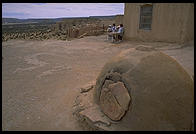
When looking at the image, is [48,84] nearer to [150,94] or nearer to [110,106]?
[110,106]

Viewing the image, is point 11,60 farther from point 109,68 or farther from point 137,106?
point 137,106

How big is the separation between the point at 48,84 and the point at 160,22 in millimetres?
6910

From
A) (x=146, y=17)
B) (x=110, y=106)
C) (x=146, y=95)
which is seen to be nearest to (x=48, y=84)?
(x=110, y=106)

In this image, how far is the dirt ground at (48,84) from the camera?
3.45 meters

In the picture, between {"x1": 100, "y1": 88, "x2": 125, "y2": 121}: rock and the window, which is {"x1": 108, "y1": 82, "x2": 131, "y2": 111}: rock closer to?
{"x1": 100, "y1": 88, "x2": 125, "y2": 121}: rock

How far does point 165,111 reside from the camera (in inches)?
98.3

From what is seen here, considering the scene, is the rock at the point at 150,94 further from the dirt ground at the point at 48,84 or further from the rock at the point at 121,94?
the dirt ground at the point at 48,84

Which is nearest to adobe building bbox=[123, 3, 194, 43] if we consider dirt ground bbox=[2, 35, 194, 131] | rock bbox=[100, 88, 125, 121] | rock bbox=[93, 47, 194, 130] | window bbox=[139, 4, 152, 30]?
window bbox=[139, 4, 152, 30]

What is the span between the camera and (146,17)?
31.7 feet

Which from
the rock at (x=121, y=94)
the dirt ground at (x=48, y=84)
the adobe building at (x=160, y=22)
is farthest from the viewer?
the adobe building at (x=160, y=22)

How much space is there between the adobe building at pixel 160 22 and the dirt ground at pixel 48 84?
58 cm

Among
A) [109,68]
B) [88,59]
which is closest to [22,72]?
[88,59]

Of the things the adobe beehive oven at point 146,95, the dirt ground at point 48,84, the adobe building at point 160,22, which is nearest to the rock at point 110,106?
the adobe beehive oven at point 146,95

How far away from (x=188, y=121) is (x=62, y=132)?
2170 millimetres
